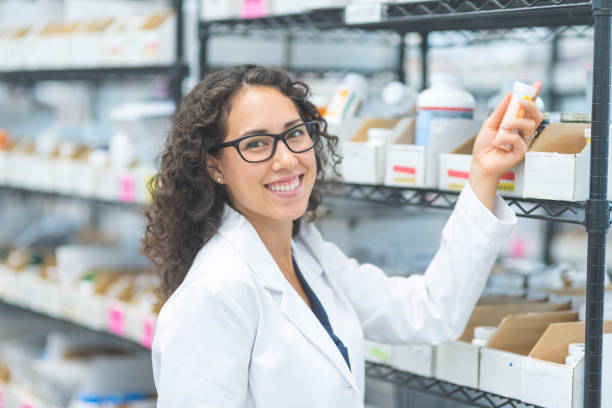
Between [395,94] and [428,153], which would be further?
[395,94]

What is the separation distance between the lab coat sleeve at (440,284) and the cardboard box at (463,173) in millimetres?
46

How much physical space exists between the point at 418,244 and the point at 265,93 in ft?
3.73

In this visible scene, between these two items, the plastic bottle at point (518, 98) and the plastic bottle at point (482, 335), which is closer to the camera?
the plastic bottle at point (518, 98)

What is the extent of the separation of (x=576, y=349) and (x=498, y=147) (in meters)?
0.43

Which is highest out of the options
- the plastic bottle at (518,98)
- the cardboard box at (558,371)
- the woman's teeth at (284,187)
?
the plastic bottle at (518,98)

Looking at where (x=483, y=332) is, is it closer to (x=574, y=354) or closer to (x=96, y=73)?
(x=574, y=354)

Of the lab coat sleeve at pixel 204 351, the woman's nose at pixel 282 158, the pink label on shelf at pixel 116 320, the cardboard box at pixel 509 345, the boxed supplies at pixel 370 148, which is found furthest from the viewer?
the pink label on shelf at pixel 116 320

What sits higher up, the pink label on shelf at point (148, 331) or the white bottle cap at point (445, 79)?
the white bottle cap at point (445, 79)

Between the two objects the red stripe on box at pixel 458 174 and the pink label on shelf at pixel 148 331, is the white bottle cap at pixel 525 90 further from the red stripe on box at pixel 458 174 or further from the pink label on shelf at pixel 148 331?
the pink label on shelf at pixel 148 331

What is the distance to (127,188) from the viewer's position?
2725 millimetres

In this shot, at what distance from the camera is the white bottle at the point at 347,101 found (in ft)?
6.60

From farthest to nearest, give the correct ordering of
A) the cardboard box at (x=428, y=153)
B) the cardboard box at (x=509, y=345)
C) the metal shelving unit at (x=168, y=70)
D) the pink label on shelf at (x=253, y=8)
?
the metal shelving unit at (x=168, y=70)
the pink label on shelf at (x=253, y=8)
the cardboard box at (x=428, y=153)
the cardboard box at (x=509, y=345)

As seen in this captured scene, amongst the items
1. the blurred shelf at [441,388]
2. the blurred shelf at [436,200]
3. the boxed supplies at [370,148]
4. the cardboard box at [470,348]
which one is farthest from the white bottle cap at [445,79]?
the blurred shelf at [441,388]

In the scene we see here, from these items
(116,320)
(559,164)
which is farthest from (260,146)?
(116,320)
